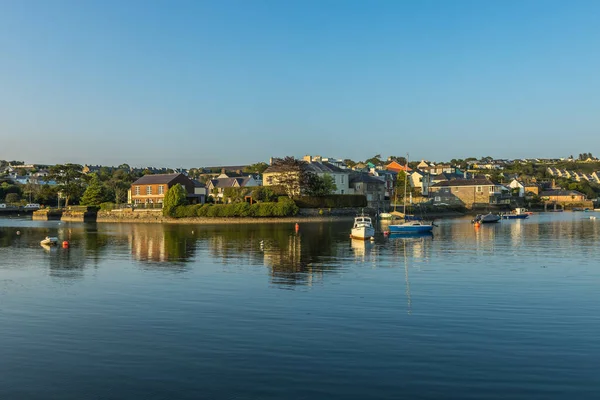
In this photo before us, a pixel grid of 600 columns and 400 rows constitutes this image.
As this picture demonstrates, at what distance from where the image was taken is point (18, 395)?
11.7m

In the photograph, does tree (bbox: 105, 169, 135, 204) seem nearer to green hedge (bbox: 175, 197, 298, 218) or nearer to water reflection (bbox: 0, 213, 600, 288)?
green hedge (bbox: 175, 197, 298, 218)

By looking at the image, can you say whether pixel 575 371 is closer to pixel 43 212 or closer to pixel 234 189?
pixel 234 189

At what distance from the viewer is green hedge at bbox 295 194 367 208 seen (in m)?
88.8

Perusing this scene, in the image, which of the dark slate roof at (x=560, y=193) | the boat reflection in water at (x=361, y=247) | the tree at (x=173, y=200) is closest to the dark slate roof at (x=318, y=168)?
the tree at (x=173, y=200)

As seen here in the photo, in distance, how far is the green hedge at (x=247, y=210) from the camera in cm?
8419

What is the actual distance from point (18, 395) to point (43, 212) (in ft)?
356

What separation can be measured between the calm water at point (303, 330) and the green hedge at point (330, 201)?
54307 millimetres

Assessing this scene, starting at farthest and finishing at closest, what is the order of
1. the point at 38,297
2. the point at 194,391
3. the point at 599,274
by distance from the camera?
the point at 599,274 < the point at 38,297 < the point at 194,391

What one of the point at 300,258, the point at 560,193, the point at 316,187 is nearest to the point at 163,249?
the point at 300,258

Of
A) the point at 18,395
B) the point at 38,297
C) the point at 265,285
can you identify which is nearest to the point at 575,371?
the point at 18,395

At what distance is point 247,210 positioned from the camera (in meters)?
85.2

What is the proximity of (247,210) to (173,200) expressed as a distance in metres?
14.5

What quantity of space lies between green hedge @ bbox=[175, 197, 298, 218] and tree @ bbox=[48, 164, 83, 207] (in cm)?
4113

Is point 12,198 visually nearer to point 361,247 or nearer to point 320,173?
point 320,173
